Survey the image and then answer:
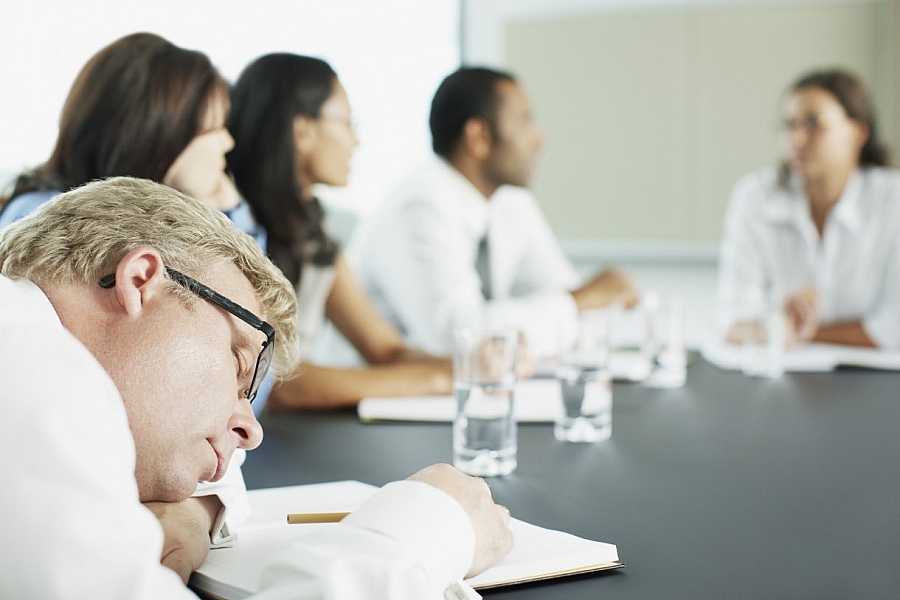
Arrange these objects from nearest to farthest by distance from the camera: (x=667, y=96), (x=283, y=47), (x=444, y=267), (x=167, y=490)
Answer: (x=167, y=490)
(x=444, y=267)
(x=283, y=47)
(x=667, y=96)

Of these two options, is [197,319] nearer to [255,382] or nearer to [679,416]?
[255,382]

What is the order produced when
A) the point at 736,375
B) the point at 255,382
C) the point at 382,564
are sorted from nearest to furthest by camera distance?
the point at 382,564 → the point at 255,382 → the point at 736,375

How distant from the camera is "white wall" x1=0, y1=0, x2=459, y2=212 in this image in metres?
3.33

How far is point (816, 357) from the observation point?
2471 millimetres

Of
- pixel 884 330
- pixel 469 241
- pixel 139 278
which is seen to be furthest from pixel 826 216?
pixel 139 278

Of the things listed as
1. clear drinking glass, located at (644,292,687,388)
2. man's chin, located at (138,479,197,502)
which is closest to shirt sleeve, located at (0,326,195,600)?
man's chin, located at (138,479,197,502)

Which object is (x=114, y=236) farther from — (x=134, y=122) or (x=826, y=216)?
(x=826, y=216)

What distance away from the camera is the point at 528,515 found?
1.11m

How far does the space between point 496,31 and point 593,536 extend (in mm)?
4072

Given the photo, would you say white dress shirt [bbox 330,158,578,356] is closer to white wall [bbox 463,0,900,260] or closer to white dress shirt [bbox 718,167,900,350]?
white dress shirt [bbox 718,167,900,350]

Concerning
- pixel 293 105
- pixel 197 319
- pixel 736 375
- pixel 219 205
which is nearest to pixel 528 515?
pixel 197 319

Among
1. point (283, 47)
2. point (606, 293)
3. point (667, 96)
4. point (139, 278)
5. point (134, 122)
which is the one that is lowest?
point (606, 293)

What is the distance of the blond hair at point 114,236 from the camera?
0.82 meters

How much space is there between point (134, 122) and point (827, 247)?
8.55 ft
